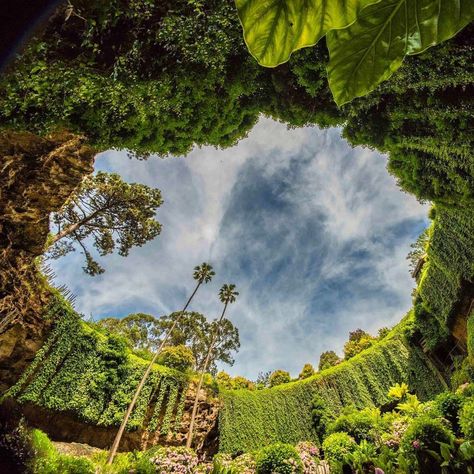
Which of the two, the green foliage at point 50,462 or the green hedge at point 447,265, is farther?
the green hedge at point 447,265

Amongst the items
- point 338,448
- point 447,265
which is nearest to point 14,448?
point 338,448

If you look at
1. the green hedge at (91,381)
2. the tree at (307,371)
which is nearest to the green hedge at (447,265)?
the tree at (307,371)

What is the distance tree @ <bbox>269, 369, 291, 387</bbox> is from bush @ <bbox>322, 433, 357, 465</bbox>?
492 inches

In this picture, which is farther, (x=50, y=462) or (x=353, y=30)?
(x=50, y=462)

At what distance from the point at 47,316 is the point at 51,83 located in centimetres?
968

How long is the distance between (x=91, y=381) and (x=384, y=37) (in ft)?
53.3

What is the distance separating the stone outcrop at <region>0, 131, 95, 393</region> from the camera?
714 cm

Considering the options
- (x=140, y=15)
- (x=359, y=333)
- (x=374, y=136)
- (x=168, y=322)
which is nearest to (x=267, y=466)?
(x=374, y=136)

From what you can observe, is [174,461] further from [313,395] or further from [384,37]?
[384,37]

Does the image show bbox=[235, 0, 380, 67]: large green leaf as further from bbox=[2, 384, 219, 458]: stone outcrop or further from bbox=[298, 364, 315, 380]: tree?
bbox=[298, 364, 315, 380]: tree

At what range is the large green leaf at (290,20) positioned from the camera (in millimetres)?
583

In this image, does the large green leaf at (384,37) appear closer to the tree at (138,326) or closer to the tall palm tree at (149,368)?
the tall palm tree at (149,368)

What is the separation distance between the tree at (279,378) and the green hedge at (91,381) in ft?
27.6

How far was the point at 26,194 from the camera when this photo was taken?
295 inches
